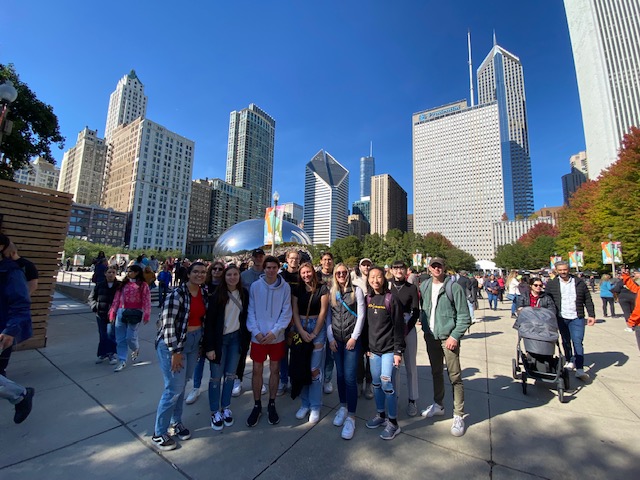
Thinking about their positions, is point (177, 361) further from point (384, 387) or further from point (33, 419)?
point (384, 387)

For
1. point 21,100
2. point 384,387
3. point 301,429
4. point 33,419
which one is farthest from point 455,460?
point 21,100

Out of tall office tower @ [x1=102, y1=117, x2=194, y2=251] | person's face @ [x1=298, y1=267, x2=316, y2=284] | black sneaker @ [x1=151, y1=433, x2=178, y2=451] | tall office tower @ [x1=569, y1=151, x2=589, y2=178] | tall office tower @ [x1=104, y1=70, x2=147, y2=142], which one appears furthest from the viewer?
tall office tower @ [x1=569, y1=151, x2=589, y2=178]

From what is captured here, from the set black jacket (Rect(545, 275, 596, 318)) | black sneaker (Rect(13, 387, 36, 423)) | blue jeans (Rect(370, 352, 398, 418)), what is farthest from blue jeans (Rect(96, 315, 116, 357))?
black jacket (Rect(545, 275, 596, 318))

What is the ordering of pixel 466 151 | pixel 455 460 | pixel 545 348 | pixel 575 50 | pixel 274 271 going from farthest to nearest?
pixel 466 151, pixel 575 50, pixel 545 348, pixel 274 271, pixel 455 460

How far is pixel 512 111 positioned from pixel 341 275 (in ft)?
787

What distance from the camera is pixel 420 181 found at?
139m

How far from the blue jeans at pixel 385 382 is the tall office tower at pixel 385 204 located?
173 metres

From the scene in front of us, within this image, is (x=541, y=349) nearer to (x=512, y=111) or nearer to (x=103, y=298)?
(x=103, y=298)

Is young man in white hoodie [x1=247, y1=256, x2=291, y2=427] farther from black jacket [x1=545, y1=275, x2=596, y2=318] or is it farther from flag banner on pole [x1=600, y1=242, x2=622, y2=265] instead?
flag banner on pole [x1=600, y1=242, x2=622, y2=265]

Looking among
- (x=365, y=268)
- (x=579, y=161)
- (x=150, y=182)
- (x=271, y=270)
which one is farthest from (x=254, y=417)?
(x=579, y=161)

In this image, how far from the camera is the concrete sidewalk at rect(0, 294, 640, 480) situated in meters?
2.51

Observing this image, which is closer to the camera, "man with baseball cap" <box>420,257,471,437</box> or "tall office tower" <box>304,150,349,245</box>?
"man with baseball cap" <box>420,257,471,437</box>

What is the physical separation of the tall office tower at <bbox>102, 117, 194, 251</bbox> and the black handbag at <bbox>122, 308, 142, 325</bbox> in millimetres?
111704

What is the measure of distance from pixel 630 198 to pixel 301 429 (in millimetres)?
30931
